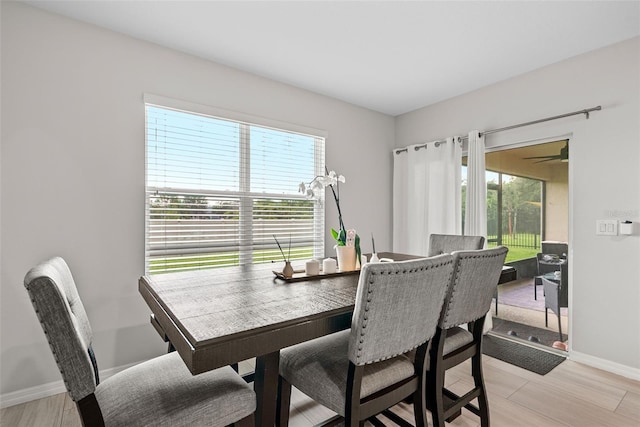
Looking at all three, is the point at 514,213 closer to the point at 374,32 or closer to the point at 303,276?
the point at 374,32

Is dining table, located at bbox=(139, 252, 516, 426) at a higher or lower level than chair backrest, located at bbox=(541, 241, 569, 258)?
lower

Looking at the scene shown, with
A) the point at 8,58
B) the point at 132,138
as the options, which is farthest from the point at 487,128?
the point at 8,58

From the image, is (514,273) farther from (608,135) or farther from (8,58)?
(8,58)

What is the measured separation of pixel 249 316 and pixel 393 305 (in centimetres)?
53

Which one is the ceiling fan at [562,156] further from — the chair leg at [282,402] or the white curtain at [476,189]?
the chair leg at [282,402]

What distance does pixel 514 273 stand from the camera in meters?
2.11

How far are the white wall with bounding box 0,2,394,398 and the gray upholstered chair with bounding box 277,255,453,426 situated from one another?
1628 mm

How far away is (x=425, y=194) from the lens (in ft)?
12.4

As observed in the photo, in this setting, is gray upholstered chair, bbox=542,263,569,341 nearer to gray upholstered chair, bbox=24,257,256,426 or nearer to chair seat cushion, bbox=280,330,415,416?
chair seat cushion, bbox=280,330,415,416

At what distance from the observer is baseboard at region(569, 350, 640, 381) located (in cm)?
237

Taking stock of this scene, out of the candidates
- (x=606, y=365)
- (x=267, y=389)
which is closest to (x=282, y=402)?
(x=267, y=389)

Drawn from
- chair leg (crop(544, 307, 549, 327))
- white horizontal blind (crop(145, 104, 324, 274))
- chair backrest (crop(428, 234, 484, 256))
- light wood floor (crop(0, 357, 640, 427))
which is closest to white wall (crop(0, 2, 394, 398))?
white horizontal blind (crop(145, 104, 324, 274))

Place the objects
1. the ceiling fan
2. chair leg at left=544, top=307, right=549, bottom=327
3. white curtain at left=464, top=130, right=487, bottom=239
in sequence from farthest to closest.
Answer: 1. white curtain at left=464, top=130, right=487, bottom=239
2. chair leg at left=544, top=307, right=549, bottom=327
3. the ceiling fan

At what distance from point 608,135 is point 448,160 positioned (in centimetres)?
132
